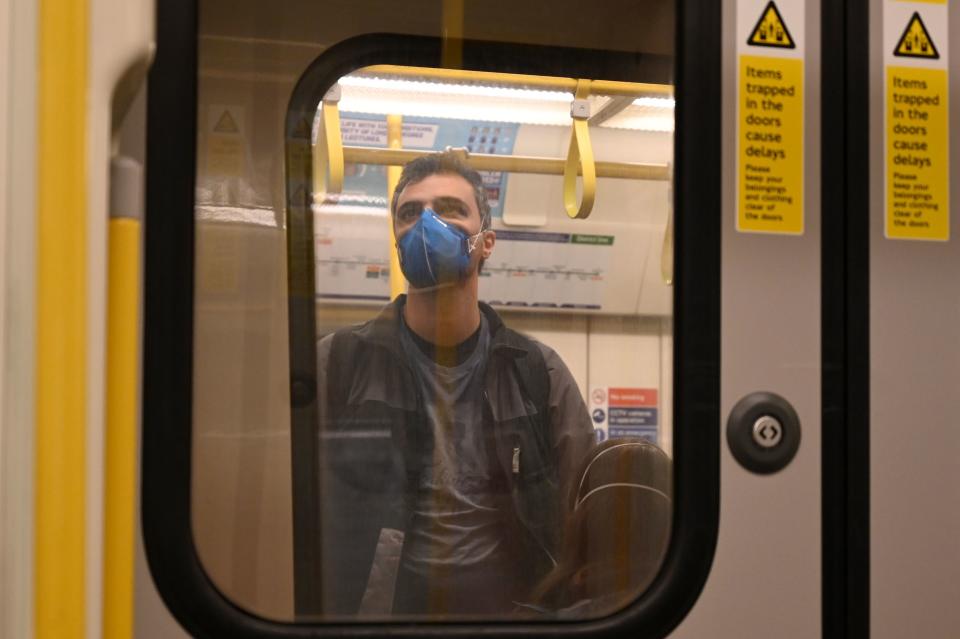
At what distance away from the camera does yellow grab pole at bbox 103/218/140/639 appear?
1.12m

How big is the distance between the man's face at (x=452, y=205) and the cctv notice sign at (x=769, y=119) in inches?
14.3

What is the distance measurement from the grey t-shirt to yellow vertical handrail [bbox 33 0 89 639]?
583 millimetres

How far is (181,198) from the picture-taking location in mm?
1427

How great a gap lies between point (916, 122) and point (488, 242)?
2.14 feet

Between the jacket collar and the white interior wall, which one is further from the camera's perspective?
the jacket collar

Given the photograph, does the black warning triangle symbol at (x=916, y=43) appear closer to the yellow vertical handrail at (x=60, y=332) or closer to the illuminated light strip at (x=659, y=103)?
the illuminated light strip at (x=659, y=103)

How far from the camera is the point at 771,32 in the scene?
1598 millimetres

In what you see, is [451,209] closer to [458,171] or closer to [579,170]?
[458,171]

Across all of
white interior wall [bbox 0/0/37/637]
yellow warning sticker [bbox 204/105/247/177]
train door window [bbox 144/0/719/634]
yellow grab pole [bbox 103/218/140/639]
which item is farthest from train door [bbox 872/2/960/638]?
white interior wall [bbox 0/0/37/637]

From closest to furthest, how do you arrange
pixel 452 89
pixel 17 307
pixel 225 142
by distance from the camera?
pixel 17 307 < pixel 225 142 < pixel 452 89

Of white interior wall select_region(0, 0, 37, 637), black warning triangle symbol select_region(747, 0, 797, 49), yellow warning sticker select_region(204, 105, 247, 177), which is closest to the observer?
white interior wall select_region(0, 0, 37, 637)

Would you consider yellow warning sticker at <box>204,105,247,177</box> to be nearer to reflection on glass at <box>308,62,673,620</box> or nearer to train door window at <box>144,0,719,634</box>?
train door window at <box>144,0,719,634</box>

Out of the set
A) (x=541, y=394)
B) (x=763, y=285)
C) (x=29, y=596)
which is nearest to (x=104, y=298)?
(x=29, y=596)

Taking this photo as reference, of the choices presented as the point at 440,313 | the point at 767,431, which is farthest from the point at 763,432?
the point at 440,313
